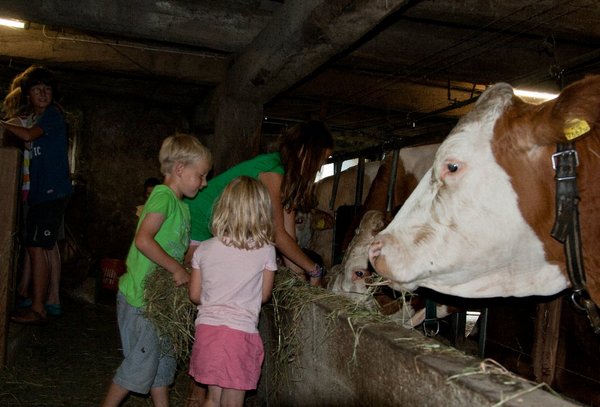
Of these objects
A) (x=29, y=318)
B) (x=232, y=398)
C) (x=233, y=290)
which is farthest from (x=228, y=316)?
(x=29, y=318)

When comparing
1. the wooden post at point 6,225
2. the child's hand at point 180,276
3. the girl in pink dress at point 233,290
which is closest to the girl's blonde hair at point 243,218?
the girl in pink dress at point 233,290

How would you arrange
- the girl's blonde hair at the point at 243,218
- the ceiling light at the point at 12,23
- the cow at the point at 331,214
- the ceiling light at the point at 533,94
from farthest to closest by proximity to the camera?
1. the cow at the point at 331,214
2. the ceiling light at the point at 533,94
3. the ceiling light at the point at 12,23
4. the girl's blonde hair at the point at 243,218

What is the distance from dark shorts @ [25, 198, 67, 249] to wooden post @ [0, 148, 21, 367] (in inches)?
29.1

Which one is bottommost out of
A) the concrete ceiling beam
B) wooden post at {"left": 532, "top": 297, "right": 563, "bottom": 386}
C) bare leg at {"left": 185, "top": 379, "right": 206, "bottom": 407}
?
bare leg at {"left": 185, "top": 379, "right": 206, "bottom": 407}

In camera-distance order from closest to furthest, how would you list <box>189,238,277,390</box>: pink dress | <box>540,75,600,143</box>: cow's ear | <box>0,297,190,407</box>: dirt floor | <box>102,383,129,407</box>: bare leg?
<box>540,75,600,143</box>: cow's ear < <box>189,238,277,390</box>: pink dress < <box>102,383,129,407</box>: bare leg < <box>0,297,190,407</box>: dirt floor

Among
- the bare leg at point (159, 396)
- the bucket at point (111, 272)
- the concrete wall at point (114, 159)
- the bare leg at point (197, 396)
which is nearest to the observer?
the bare leg at point (159, 396)

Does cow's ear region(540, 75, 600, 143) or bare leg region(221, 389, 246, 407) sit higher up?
cow's ear region(540, 75, 600, 143)

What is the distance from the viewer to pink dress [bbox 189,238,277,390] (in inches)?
108

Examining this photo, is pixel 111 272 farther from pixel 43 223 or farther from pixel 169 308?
pixel 169 308

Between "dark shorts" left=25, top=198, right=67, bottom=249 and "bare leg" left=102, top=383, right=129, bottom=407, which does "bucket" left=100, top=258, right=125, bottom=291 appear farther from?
"bare leg" left=102, top=383, right=129, bottom=407

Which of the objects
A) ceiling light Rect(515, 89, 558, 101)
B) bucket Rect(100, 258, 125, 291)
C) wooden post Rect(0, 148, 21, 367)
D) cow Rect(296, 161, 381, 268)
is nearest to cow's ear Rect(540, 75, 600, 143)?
wooden post Rect(0, 148, 21, 367)

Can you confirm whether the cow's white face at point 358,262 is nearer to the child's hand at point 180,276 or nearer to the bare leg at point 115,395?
the child's hand at point 180,276

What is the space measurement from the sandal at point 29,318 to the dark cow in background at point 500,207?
3141mm

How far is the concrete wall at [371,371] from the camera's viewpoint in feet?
5.65
